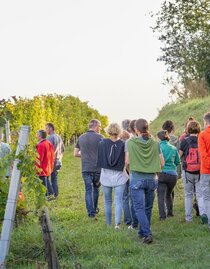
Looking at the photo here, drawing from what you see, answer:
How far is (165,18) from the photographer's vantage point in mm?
42750

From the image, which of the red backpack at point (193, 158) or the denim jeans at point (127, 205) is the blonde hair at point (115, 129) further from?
the red backpack at point (193, 158)

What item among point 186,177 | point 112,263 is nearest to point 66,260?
point 112,263

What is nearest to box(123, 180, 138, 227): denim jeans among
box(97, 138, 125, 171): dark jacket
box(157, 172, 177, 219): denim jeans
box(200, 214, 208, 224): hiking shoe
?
box(157, 172, 177, 219): denim jeans

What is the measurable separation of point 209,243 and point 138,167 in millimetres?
1598

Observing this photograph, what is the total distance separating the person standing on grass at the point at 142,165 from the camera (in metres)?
10.8

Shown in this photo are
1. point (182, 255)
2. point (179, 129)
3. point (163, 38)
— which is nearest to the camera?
point (182, 255)

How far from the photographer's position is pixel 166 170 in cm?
1299

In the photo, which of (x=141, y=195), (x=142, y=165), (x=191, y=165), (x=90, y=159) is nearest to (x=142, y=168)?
(x=142, y=165)

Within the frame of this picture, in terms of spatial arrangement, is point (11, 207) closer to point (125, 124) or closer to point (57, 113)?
point (125, 124)

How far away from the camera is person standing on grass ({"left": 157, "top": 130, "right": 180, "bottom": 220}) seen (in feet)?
42.4

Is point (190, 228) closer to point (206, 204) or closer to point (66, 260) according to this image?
point (206, 204)

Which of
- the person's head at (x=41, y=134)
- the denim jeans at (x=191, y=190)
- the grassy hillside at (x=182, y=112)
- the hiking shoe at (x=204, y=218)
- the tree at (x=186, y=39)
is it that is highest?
the tree at (x=186, y=39)

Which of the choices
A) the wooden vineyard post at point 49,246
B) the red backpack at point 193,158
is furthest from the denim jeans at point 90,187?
the wooden vineyard post at point 49,246

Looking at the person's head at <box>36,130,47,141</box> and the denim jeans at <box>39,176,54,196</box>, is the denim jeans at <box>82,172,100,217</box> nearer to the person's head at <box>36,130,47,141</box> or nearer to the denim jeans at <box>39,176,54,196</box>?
the person's head at <box>36,130,47,141</box>
